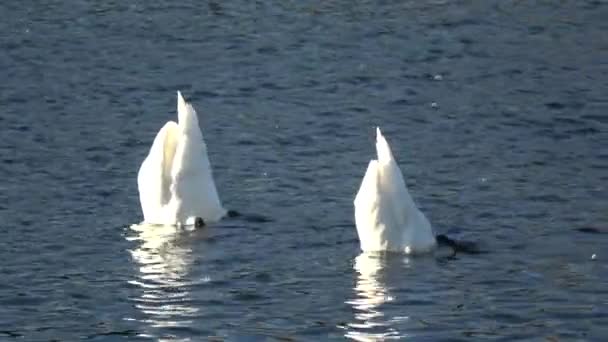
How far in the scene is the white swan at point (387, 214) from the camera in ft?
71.4

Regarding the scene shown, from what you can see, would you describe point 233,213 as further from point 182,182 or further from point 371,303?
point 371,303

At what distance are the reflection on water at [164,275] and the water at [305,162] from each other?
0.16ft

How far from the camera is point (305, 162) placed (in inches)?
1056

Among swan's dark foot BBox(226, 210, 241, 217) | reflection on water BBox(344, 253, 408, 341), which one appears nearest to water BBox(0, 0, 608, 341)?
reflection on water BBox(344, 253, 408, 341)

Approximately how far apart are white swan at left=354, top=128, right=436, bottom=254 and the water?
0.91 ft

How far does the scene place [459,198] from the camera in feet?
80.8

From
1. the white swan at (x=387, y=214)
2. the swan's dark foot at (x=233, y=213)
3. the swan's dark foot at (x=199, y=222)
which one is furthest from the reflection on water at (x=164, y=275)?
the white swan at (x=387, y=214)

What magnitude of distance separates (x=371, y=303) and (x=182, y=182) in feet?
16.3

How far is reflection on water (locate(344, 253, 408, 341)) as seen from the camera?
735 inches

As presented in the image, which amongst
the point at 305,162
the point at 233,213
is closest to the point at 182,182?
the point at 233,213

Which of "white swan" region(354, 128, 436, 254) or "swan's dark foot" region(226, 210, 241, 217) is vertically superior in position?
"white swan" region(354, 128, 436, 254)

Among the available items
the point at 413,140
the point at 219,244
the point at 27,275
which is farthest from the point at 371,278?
the point at 413,140

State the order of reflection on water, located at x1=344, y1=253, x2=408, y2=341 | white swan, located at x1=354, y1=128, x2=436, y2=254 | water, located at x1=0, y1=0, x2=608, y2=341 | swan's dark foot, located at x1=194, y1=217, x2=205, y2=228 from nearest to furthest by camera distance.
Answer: reflection on water, located at x1=344, y1=253, x2=408, y2=341 < water, located at x1=0, y1=0, x2=608, y2=341 < white swan, located at x1=354, y1=128, x2=436, y2=254 < swan's dark foot, located at x1=194, y1=217, x2=205, y2=228

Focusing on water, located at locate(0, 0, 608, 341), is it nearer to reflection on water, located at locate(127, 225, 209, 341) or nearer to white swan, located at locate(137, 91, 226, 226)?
reflection on water, located at locate(127, 225, 209, 341)
